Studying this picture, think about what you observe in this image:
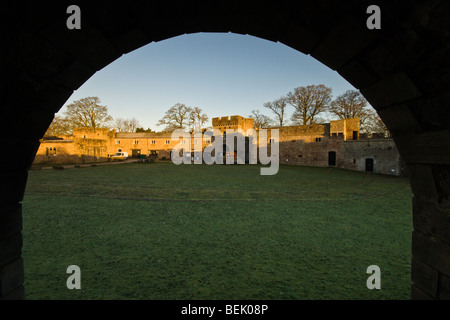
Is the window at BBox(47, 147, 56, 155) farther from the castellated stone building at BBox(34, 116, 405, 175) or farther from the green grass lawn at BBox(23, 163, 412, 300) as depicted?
the green grass lawn at BBox(23, 163, 412, 300)

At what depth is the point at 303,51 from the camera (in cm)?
193

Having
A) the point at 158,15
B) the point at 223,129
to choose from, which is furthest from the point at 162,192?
the point at 223,129

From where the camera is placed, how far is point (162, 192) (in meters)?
10.2

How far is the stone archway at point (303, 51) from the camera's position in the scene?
4.42 ft

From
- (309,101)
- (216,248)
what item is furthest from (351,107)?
(216,248)

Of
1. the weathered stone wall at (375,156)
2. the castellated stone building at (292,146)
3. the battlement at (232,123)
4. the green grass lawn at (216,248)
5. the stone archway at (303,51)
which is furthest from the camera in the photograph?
the battlement at (232,123)

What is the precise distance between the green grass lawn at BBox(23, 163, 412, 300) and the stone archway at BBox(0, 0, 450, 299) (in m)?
1.55

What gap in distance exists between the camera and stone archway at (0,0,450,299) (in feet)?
4.42

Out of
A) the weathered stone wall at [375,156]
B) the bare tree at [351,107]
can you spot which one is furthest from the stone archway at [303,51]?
the bare tree at [351,107]

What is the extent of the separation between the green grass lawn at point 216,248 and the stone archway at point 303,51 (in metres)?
1.55

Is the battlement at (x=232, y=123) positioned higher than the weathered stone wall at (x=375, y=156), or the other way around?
the battlement at (x=232, y=123)

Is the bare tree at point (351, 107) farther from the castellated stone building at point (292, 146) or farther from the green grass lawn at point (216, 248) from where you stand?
the green grass lawn at point (216, 248)

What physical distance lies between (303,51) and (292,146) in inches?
1182

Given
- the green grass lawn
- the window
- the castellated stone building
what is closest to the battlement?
the castellated stone building
